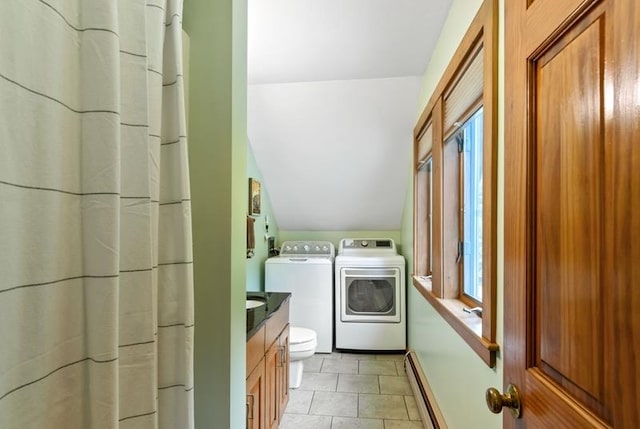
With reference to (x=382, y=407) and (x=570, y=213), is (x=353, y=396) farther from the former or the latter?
(x=570, y=213)

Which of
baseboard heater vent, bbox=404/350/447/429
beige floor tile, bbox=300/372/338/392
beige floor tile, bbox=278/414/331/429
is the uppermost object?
baseboard heater vent, bbox=404/350/447/429

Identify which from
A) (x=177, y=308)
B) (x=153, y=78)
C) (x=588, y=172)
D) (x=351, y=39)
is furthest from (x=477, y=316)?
(x=351, y=39)

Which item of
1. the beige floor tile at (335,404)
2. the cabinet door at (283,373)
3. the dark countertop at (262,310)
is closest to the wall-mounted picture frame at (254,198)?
the dark countertop at (262,310)

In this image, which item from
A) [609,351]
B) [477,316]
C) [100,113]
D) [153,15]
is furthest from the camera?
[477,316]

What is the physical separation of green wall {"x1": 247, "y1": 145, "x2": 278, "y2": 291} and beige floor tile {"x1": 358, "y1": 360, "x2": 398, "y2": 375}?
4.39 feet

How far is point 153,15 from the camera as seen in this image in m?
0.71

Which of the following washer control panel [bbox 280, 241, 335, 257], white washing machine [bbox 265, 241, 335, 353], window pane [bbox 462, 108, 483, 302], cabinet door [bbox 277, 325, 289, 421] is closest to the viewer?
window pane [bbox 462, 108, 483, 302]

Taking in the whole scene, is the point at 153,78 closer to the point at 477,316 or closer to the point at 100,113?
the point at 100,113

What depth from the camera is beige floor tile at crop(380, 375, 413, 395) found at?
2.58 metres

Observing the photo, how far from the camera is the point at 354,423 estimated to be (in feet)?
7.09

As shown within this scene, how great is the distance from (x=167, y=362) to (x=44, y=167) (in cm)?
50

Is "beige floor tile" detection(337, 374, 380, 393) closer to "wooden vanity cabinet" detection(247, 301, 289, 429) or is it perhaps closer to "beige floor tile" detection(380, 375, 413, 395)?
"beige floor tile" detection(380, 375, 413, 395)

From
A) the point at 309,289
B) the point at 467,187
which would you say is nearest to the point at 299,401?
the point at 309,289

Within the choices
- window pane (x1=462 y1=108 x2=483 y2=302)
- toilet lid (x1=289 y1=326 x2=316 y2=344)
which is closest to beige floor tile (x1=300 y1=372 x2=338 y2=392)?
toilet lid (x1=289 y1=326 x2=316 y2=344)
